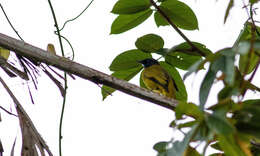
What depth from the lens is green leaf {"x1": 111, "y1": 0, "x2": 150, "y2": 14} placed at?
7.63 ft

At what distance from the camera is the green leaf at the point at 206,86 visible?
1331 mm

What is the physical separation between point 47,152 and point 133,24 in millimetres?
799

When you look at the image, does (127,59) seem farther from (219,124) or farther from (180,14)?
(219,124)

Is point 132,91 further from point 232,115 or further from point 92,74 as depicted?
point 232,115

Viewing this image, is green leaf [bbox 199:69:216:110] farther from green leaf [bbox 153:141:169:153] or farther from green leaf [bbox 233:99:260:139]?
green leaf [bbox 153:141:169:153]

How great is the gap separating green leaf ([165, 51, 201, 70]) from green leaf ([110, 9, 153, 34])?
26cm

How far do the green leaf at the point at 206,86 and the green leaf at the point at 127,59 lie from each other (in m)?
1.24

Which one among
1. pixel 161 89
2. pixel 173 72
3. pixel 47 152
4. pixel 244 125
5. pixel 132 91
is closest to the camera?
pixel 244 125

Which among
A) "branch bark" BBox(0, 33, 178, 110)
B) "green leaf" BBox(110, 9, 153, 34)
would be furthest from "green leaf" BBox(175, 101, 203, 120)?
"green leaf" BBox(110, 9, 153, 34)

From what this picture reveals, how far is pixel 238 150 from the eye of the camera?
3.97 feet

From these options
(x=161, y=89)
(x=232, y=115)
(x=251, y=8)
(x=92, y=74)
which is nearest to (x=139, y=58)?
(x=92, y=74)

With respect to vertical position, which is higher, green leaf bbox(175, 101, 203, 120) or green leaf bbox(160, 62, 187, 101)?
green leaf bbox(160, 62, 187, 101)

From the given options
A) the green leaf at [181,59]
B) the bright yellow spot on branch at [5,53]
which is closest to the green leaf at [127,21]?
the green leaf at [181,59]

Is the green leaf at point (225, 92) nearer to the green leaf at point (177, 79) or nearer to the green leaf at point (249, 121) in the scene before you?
the green leaf at point (249, 121)
